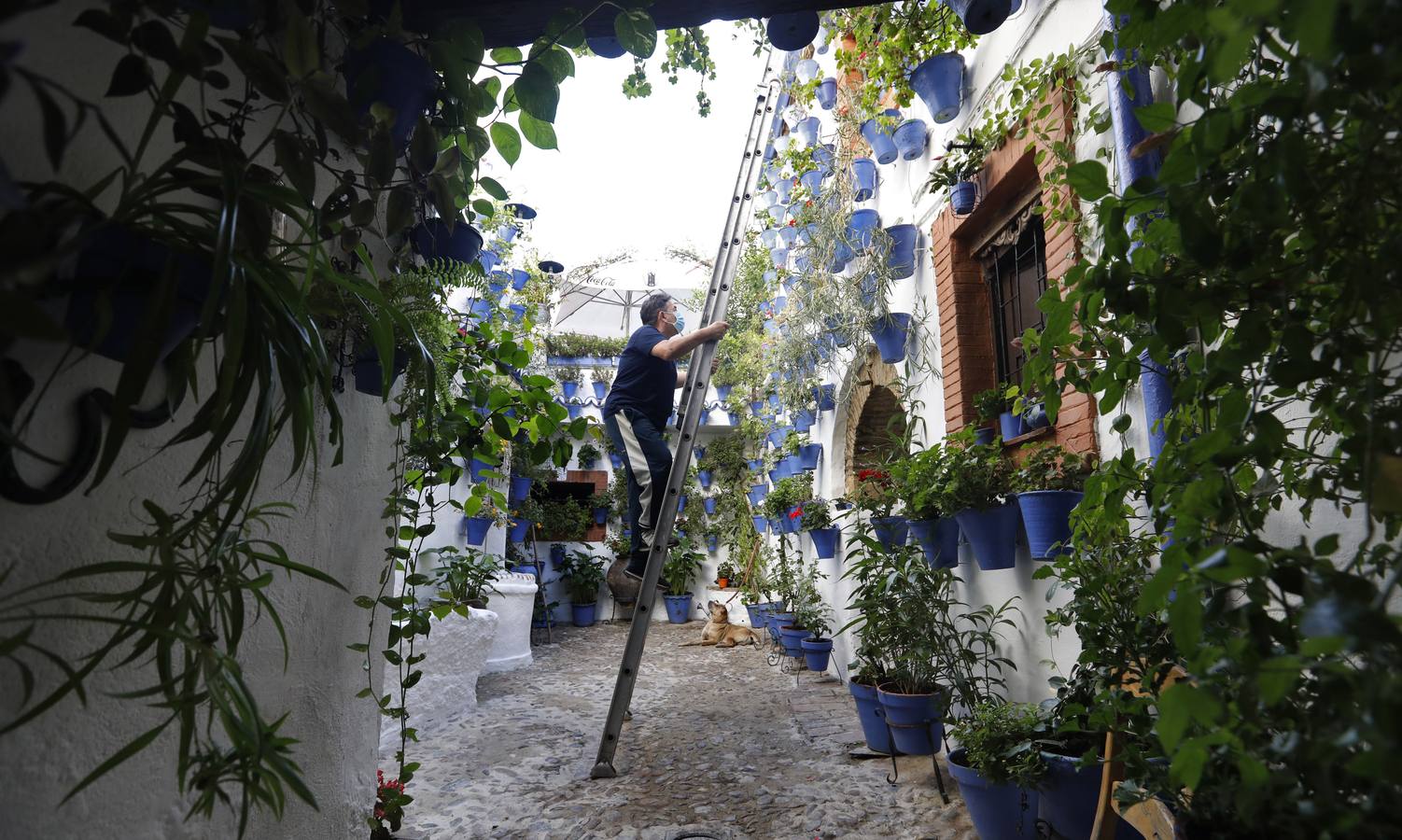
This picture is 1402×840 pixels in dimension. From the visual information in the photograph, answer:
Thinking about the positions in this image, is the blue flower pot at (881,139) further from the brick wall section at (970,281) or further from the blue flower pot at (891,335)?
the blue flower pot at (891,335)

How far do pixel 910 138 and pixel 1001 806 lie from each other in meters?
3.10

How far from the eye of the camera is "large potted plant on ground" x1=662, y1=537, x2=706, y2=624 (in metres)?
8.66

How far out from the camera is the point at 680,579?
28.8ft

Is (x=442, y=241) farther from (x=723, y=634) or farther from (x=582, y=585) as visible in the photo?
(x=582, y=585)

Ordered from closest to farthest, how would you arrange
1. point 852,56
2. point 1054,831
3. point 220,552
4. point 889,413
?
point 220,552 < point 1054,831 < point 852,56 < point 889,413

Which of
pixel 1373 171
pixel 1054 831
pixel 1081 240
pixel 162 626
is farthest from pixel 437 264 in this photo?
pixel 1054 831

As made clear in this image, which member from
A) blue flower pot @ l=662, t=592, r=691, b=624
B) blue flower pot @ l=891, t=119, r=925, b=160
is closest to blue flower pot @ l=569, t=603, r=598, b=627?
blue flower pot @ l=662, t=592, r=691, b=624

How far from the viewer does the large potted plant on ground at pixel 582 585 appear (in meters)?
8.34

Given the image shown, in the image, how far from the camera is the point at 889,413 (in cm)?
495

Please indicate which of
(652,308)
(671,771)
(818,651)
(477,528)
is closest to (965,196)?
(652,308)

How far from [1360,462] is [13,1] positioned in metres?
1.19

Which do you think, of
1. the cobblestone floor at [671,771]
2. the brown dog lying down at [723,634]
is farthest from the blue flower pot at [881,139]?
the brown dog lying down at [723,634]

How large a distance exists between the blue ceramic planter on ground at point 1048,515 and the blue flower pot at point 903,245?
195cm

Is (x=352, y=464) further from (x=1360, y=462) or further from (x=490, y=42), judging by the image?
(x=1360, y=462)
